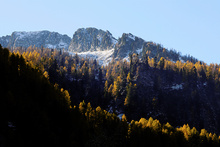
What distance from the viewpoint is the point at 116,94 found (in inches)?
5399

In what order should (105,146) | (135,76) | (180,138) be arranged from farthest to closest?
(135,76) < (180,138) < (105,146)

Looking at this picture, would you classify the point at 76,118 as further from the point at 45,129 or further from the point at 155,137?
the point at 155,137

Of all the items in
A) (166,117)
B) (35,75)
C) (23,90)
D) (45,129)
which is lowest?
(166,117)

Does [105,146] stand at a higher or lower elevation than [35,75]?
lower

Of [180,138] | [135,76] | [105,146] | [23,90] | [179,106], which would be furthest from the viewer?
[135,76]

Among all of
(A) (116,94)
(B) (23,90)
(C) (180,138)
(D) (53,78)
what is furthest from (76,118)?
(A) (116,94)

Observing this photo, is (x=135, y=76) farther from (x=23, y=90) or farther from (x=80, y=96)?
(x=23, y=90)

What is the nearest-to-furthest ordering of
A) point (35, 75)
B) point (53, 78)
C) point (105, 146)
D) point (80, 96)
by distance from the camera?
point (105, 146) → point (35, 75) → point (53, 78) → point (80, 96)

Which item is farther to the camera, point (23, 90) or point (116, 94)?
point (116, 94)

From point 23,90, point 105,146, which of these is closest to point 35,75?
point 23,90

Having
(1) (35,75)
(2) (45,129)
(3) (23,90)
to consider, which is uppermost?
(1) (35,75)

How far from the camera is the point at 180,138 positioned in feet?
233

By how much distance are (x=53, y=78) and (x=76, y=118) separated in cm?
7312

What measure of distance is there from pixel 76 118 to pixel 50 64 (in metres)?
89.2
